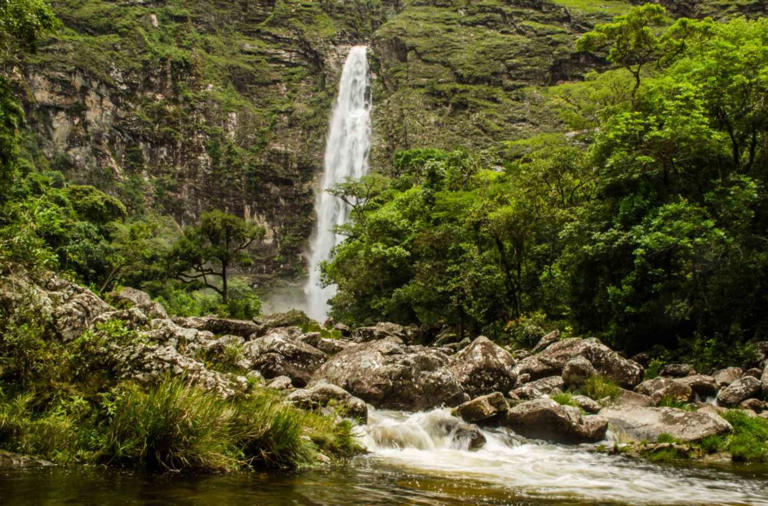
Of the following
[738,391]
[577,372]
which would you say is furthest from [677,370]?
[577,372]

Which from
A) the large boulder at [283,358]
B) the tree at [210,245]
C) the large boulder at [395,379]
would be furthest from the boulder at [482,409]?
the tree at [210,245]

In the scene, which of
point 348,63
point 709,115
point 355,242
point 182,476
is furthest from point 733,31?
point 348,63

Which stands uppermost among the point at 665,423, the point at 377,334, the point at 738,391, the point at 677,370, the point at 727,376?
the point at 377,334

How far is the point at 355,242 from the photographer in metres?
36.6

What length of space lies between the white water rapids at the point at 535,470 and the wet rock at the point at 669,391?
3.57 m

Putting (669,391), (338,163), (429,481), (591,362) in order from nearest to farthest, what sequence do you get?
(429,481), (669,391), (591,362), (338,163)

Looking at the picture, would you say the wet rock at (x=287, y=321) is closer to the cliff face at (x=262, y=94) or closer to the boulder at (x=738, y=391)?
the boulder at (x=738, y=391)

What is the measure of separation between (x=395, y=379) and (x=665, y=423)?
5288 mm

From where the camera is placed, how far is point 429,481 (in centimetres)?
659

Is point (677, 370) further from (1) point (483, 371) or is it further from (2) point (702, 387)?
(1) point (483, 371)

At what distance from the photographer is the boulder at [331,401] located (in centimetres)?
907

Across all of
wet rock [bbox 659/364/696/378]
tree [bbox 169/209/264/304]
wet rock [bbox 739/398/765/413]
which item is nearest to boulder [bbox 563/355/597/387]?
wet rock [bbox 739/398/765/413]

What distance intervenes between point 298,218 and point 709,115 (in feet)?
226

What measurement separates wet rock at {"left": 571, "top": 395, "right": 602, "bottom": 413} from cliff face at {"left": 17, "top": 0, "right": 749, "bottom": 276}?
60235 mm
